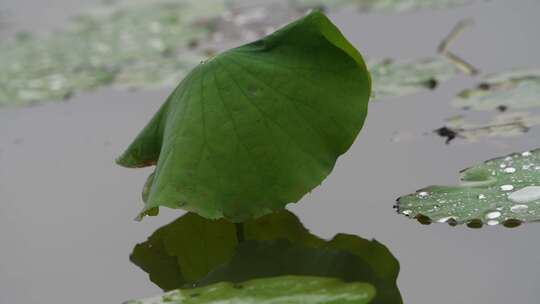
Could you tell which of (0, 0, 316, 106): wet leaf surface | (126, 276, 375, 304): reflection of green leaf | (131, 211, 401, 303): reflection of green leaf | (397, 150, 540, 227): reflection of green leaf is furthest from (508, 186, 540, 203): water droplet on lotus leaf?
(0, 0, 316, 106): wet leaf surface

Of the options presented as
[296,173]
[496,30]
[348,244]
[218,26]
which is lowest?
[348,244]

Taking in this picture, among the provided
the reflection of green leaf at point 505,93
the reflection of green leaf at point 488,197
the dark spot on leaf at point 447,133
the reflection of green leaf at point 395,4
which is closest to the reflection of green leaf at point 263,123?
the reflection of green leaf at point 488,197

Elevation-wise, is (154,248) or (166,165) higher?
(166,165)

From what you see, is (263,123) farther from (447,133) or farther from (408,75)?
(408,75)

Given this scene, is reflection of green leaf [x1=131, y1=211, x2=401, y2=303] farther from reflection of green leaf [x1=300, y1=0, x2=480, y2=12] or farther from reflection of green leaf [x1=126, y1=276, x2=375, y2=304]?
reflection of green leaf [x1=300, y1=0, x2=480, y2=12]

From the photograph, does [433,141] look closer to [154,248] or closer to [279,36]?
[279,36]

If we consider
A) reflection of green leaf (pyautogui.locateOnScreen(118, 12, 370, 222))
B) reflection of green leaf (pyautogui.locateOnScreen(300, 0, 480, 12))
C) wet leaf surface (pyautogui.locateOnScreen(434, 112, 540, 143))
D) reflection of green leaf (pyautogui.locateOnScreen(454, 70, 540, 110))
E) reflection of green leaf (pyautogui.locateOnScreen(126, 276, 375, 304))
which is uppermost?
reflection of green leaf (pyautogui.locateOnScreen(300, 0, 480, 12))

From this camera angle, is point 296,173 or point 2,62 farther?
point 2,62

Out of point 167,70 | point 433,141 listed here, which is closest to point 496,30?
point 433,141

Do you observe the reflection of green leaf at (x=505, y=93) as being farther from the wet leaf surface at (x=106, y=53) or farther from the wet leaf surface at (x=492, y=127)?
the wet leaf surface at (x=106, y=53)
